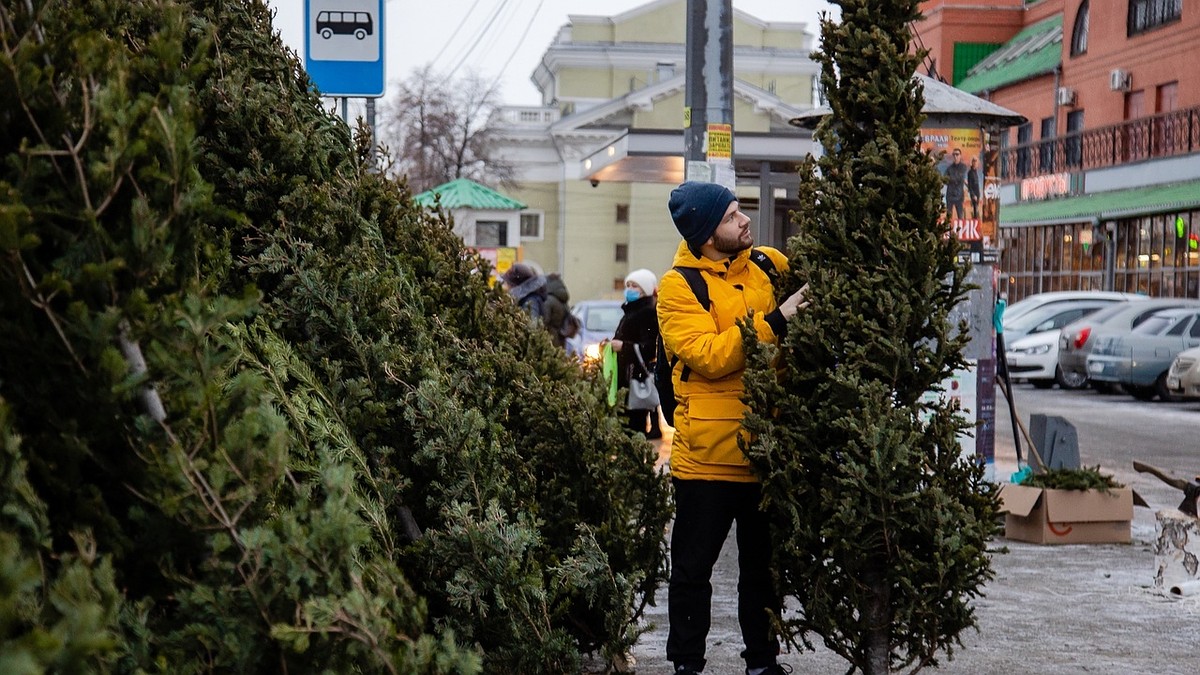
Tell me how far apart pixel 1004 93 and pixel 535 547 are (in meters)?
45.0

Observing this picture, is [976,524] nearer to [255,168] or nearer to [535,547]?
[535,547]

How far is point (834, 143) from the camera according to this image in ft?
15.3

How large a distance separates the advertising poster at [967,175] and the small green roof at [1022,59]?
1356 inches

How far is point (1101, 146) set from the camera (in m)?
38.7

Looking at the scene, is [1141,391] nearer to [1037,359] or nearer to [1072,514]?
[1037,359]

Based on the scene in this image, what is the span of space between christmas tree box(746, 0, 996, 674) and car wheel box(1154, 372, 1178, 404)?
20104 mm

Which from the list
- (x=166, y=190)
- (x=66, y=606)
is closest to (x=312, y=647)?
(x=66, y=606)

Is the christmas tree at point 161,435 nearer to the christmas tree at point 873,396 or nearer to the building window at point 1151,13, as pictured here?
the christmas tree at point 873,396

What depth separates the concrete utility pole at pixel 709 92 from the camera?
10055mm

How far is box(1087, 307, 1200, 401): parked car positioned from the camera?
2336 cm

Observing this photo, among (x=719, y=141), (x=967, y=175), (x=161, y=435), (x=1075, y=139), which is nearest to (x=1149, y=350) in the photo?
(x=967, y=175)

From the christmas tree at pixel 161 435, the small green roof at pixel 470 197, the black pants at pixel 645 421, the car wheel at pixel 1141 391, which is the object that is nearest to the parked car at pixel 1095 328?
the car wheel at pixel 1141 391

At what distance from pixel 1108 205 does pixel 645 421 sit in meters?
24.8

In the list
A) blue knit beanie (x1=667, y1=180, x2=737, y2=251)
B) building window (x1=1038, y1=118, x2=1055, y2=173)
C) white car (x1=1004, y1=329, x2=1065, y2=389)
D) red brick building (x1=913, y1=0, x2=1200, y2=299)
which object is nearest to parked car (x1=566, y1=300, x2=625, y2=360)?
white car (x1=1004, y1=329, x2=1065, y2=389)
